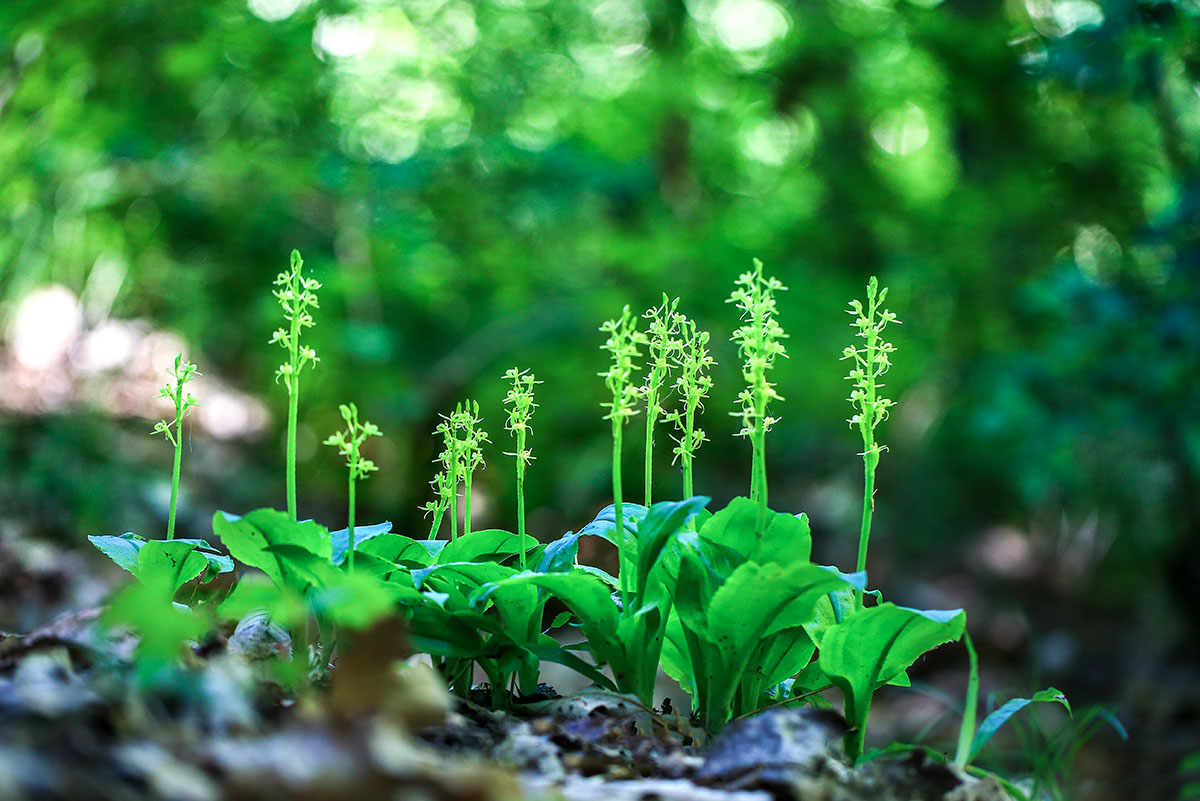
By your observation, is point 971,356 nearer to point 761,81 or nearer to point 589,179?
point 761,81

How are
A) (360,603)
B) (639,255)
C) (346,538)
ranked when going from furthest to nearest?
(639,255), (346,538), (360,603)

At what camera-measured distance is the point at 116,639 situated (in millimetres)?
1292

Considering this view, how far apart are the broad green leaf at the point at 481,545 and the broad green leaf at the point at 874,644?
58 centimetres

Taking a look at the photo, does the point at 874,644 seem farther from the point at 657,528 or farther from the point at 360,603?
the point at 360,603

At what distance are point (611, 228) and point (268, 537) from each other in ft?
22.7

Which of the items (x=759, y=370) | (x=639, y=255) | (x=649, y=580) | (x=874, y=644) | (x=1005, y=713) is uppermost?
(x=639, y=255)

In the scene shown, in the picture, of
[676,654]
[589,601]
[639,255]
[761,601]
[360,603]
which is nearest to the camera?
[360,603]

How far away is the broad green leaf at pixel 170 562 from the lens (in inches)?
60.2

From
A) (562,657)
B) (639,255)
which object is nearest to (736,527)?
(562,657)

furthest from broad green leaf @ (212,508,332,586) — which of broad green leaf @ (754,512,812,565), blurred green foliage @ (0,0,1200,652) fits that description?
blurred green foliage @ (0,0,1200,652)

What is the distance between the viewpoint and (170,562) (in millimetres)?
1570

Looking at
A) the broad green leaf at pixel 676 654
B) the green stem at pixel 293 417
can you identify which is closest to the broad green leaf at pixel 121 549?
the green stem at pixel 293 417

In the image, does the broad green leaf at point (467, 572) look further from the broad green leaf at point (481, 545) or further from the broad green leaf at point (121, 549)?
the broad green leaf at point (121, 549)

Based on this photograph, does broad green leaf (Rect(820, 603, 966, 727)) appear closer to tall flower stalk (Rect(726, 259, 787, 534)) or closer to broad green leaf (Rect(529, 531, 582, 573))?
tall flower stalk (Rect(726, 259, 787, 534))
